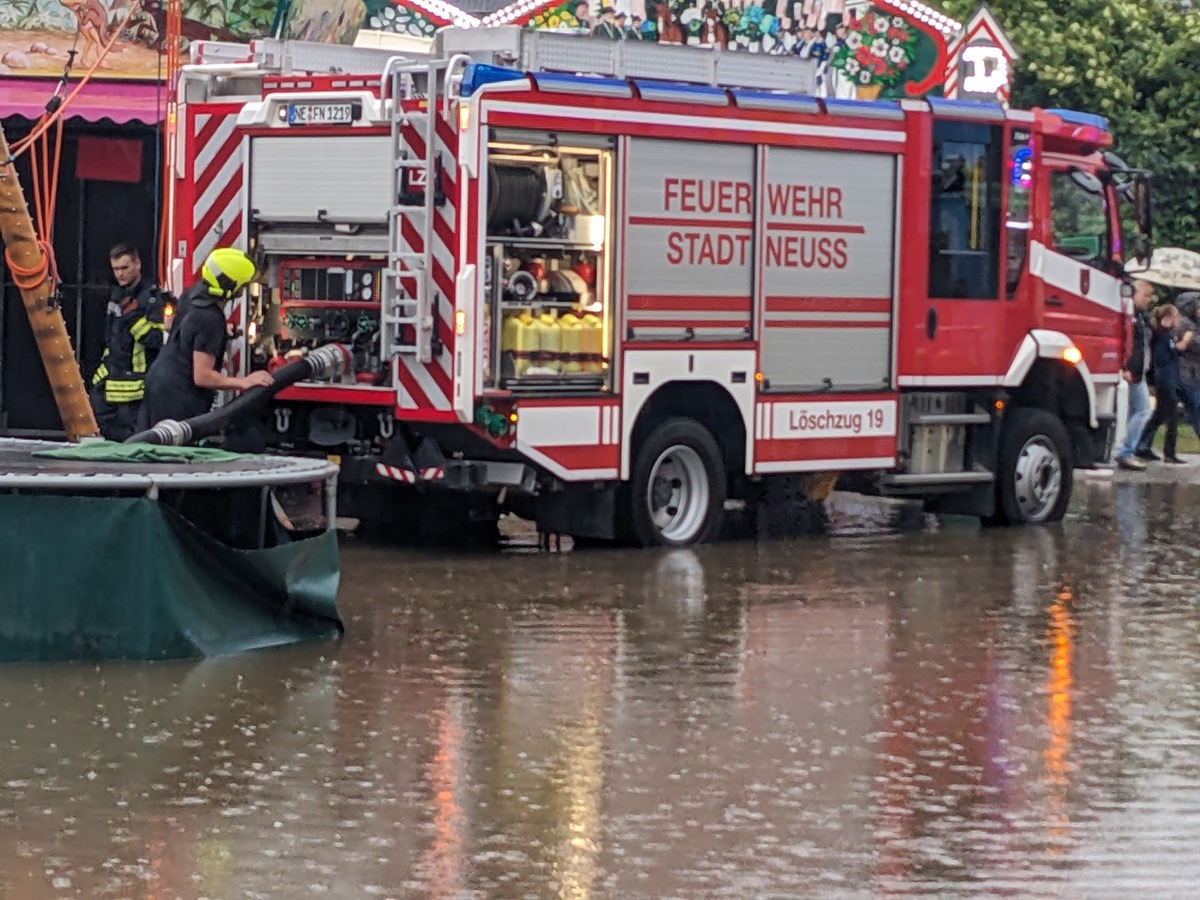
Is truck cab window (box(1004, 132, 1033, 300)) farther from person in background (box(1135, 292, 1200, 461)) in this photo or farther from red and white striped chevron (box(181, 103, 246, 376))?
person in background (box(1135, 292, 1200, 461))

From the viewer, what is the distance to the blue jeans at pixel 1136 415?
22.3 m

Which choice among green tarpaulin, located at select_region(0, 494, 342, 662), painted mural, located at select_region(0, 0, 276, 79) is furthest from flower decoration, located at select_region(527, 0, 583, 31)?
green tarpaulin, located at select_region(0, 494, 342, 662)

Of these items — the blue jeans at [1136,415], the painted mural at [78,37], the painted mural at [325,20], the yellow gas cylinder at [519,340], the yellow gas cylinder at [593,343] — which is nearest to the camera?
the yellow gas cylinder at [519,340]

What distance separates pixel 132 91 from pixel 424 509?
15.1 ft

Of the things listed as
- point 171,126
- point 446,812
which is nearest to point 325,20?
point 171,126

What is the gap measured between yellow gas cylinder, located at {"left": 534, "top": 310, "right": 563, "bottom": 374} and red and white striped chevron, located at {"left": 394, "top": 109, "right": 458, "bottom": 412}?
0.59m

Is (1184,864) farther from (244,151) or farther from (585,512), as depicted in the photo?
(244,151)

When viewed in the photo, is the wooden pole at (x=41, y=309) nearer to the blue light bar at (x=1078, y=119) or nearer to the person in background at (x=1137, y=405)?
the blue light bar at (x=1078, y=119)

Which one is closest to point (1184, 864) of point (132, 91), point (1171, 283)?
point (132, 91)

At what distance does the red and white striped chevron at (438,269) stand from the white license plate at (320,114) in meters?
0.56

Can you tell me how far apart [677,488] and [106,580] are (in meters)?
5.69

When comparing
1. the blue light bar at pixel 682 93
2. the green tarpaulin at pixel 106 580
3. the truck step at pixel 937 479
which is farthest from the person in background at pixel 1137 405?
the green tarpaulin at pixel 106 580

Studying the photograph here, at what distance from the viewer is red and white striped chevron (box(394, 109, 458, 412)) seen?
13477 mm

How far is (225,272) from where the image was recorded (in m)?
12.8
